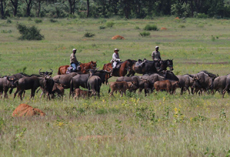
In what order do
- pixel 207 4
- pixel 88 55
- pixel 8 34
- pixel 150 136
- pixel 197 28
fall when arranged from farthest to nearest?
pixel 207 4
pixel 197 28
pixel 8 34
pixel 88 55
pixel 150 136

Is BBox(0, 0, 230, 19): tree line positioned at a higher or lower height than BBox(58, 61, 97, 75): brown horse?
higher

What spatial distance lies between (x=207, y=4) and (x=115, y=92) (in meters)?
86.3

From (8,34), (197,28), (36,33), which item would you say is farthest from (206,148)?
(197,28)

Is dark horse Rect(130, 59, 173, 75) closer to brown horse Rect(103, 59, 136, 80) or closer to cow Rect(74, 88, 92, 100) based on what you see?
brown horse Rect(103, 59, 136, 80)

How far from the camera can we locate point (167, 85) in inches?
744

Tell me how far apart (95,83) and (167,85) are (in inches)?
128

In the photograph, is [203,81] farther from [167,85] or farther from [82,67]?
[82,67]

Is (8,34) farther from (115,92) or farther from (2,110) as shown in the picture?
(2,110)

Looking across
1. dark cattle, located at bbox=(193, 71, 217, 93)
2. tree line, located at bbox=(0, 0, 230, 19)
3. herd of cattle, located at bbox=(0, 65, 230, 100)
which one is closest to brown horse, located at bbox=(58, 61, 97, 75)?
herd of cattle, located at bbox=(0, 65, 230, 100)

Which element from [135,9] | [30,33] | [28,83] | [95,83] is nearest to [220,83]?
[95,83]

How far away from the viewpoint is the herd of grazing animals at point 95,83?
17.8 metres

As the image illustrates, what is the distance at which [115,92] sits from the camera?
1959cm

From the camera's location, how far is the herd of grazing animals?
17.8m

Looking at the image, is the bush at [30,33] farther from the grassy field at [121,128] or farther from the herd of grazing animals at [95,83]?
the herd of grazing animals at [95,83]
